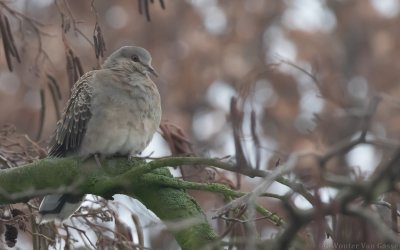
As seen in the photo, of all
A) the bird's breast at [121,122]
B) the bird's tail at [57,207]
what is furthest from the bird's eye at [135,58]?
the bird's tail at [57,207]

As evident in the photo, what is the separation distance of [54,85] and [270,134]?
5842 mm

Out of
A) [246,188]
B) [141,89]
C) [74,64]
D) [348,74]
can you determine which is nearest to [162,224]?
[74,64]

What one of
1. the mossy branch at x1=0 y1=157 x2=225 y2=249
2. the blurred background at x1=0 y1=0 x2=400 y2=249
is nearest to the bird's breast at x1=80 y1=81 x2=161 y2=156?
the mossy branch at x1=0 y1=157 x2=225 y2=249

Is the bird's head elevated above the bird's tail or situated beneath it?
elevated above

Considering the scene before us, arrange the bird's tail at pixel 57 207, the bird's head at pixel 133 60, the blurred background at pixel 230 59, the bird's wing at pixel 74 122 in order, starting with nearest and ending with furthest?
the bird's tail at pixel 57 207, the bird's wing at pixel 74 122, the bird's head at pixel 133 60, the blurred background at pixel 230 59

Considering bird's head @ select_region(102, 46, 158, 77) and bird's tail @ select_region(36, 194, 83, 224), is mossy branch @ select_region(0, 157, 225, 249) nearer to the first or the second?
bird's tail @ select_region(36, 194, 83, 224)

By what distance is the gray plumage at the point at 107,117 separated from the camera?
185 inches

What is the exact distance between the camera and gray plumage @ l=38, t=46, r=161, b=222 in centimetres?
471

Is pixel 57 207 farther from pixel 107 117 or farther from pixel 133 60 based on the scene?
pixel 133 60

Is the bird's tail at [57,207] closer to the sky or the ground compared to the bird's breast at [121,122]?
closer to the ground

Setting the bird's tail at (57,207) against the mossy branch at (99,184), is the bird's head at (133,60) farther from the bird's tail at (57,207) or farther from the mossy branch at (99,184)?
the mossy branch at (99,184)

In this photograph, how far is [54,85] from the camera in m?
4.64

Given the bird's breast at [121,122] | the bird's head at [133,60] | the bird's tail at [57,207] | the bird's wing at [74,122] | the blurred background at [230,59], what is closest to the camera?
the bird's tail at [57,207]

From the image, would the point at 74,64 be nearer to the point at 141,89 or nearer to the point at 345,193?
the point at 141,89
